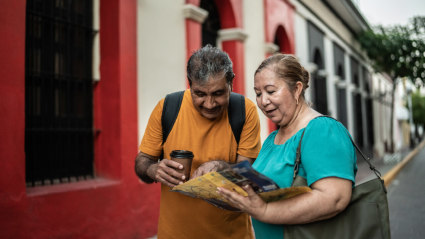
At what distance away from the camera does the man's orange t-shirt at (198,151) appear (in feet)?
6.68

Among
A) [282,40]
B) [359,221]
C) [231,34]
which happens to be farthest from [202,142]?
[282,40]

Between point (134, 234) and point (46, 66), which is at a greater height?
point (46, 66)

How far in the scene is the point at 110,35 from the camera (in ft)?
14.1

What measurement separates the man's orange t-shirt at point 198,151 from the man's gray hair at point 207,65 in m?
0.24

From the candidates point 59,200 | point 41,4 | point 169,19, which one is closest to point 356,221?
point 59,200

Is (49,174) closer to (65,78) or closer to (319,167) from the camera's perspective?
(65,78)

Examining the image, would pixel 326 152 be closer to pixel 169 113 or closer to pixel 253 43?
pixel 169 113

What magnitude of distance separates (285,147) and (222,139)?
0.61 metres

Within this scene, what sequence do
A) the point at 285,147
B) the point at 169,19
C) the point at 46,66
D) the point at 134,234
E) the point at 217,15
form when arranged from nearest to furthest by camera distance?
the point at 285,147, the point at 46,66, the point at 134,234, the point at 169,19, the point at 217,15

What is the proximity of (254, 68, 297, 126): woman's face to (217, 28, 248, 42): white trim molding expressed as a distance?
5.18 m

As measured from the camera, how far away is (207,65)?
1.92 meters

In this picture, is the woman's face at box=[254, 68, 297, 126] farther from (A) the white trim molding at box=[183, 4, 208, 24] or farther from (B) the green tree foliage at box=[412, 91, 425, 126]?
(B) the green tree foliage at box=[412, 91, 425, 126]

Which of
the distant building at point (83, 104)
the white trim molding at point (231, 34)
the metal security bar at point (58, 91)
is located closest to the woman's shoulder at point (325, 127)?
the distant building at point (83, 104)

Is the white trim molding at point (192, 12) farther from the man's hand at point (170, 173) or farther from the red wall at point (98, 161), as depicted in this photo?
the man's hand at point (170, 173)
